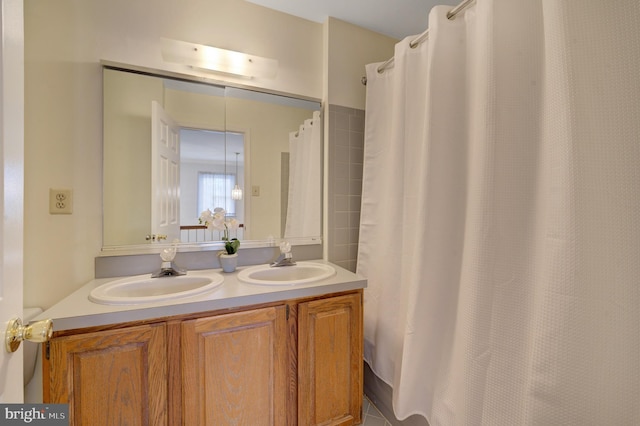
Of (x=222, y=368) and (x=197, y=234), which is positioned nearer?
(x=222, y=368)

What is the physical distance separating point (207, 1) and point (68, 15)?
2.24 feet

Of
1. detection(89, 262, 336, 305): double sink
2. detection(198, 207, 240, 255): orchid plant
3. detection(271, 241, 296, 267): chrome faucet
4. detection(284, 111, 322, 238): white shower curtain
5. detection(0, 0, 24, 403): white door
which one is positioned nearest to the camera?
detection(0, 0, 24, 403): white door

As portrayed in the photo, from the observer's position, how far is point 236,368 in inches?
43.5

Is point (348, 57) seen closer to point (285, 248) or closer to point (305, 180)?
point (305, 180)

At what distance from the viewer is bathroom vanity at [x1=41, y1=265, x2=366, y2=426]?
2.97ft

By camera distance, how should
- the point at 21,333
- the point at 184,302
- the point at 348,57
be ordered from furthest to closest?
1. the point at 348,57
2. the point at 184,302
3. the point at 21,333

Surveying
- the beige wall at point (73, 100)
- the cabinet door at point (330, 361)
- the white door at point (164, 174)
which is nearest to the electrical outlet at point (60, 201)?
the beige wall at point (73, 100)

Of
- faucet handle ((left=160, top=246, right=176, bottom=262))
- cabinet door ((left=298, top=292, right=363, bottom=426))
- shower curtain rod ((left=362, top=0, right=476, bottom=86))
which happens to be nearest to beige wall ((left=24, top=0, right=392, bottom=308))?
faucet handle ((left=160, top=246, right=176, bottom=262))

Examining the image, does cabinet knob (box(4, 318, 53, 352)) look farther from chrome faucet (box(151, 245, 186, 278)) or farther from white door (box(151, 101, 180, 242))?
white door (box(151, 101, 180, 242))

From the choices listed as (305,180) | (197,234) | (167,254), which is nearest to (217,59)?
(305,180)

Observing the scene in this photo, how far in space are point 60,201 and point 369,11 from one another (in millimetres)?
2082

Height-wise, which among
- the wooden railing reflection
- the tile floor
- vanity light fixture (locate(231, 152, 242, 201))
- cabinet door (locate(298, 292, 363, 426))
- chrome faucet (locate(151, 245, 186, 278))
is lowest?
the tile floor

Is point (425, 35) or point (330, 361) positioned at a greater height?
point (425, 35)

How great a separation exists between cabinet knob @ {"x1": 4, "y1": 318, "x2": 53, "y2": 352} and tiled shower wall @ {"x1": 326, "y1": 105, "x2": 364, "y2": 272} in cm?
143
